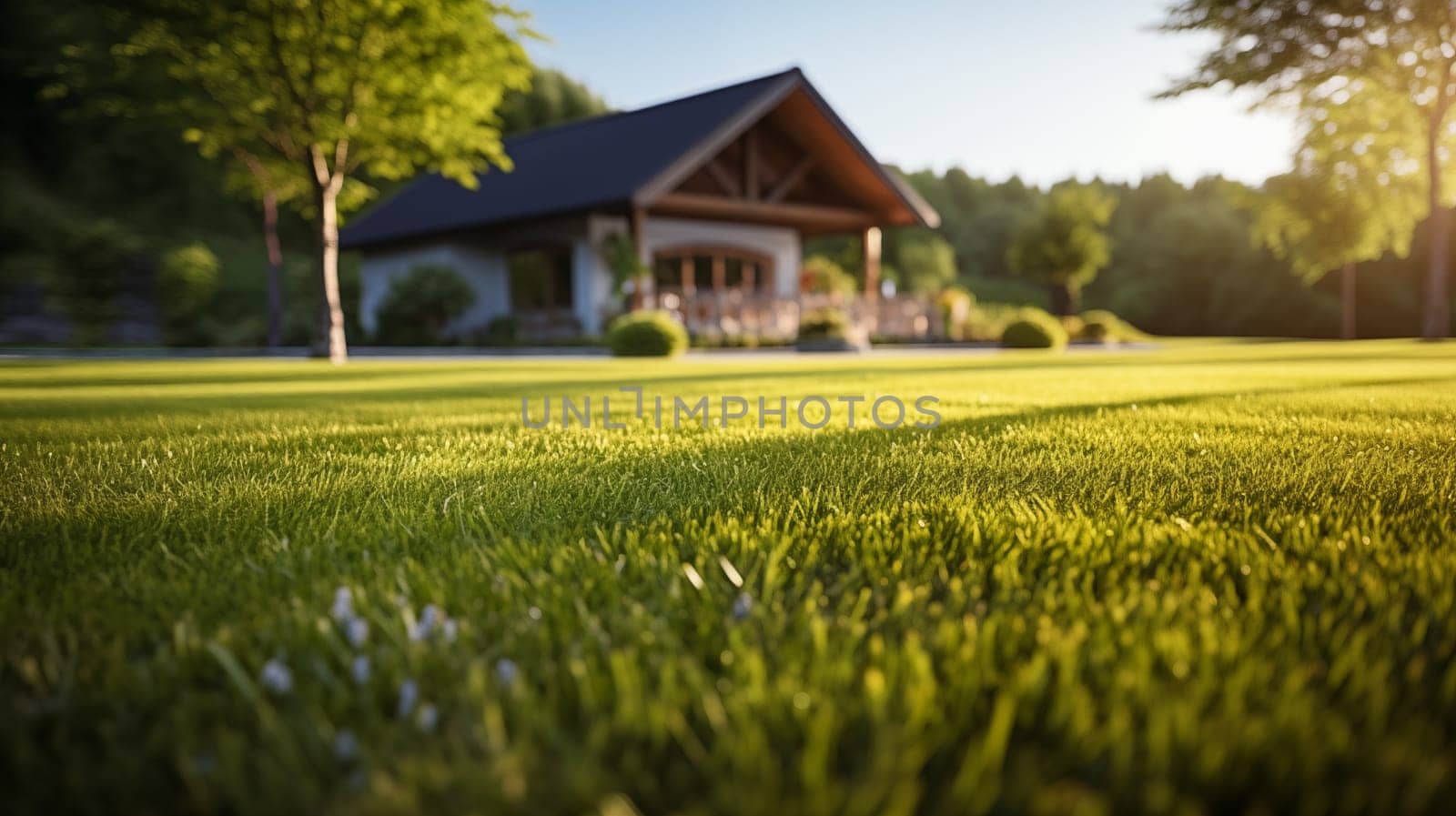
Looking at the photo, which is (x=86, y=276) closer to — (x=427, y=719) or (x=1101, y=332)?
(x=1101, y=332)

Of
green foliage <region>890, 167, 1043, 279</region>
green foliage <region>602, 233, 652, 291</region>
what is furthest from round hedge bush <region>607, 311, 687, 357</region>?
green foliage <region>890, 167, 1043, 279</region>

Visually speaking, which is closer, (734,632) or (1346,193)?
(734,632)

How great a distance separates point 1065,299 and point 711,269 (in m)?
17.5

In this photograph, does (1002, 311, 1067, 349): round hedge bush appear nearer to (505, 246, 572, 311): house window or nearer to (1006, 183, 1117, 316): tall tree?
(505, 246, 572, 311): house window

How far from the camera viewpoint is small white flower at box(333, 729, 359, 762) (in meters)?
0.94

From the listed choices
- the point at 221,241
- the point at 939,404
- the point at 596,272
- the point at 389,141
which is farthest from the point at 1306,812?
the point at 221,241

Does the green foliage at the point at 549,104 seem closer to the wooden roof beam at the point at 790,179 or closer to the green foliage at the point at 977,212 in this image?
the wooden roof beam at the point at 790,179

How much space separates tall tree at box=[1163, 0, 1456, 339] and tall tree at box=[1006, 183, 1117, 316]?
10.9 m

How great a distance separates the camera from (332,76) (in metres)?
11.9

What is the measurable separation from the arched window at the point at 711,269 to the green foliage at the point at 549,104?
54.5 ft

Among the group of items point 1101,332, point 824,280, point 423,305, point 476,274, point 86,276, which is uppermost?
point 86,276

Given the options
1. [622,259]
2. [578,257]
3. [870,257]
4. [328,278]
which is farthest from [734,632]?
[870,257]

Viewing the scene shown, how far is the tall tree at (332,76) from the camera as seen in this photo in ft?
36.6

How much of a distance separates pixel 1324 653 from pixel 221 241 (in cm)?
3997
